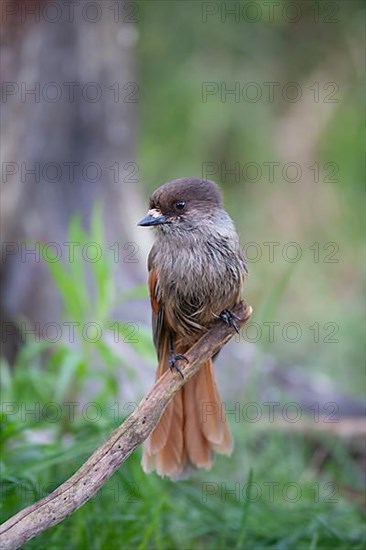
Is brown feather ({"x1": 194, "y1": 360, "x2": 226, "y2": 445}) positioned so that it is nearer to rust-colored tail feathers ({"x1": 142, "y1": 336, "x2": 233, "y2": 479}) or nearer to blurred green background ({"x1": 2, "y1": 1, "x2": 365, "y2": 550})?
rust-colored tail feathers ({"x1": 142, "y1": 336, "x2": 233, "y2": 479})

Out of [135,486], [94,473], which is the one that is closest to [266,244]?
[135,486]

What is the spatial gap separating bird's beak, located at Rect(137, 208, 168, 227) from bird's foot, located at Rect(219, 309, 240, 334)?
1.44 feet

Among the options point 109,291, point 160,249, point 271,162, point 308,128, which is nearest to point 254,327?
point 271,162

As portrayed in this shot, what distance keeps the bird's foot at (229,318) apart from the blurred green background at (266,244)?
702 millimetres

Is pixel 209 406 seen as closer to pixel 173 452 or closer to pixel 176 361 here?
pixel 173 452

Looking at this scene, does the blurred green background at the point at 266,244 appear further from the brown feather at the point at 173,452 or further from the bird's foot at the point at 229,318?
the bird's foot at the point at 229,318

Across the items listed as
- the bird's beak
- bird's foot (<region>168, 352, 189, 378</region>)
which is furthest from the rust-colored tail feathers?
the bird's beak

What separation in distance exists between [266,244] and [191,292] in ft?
17.6

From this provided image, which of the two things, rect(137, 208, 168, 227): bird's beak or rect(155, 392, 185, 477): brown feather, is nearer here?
rect(137, 208, 168, 227): bird's beak

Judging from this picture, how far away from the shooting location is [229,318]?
361 centimetres

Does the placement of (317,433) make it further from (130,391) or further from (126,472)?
(126,472)

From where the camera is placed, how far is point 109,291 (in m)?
4.50

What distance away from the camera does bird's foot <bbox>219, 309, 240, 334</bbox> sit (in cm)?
357

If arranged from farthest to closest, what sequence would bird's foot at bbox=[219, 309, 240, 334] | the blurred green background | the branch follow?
the blurred green background, bird's foot at bbox=[219, 309, 240, 334], the branch
